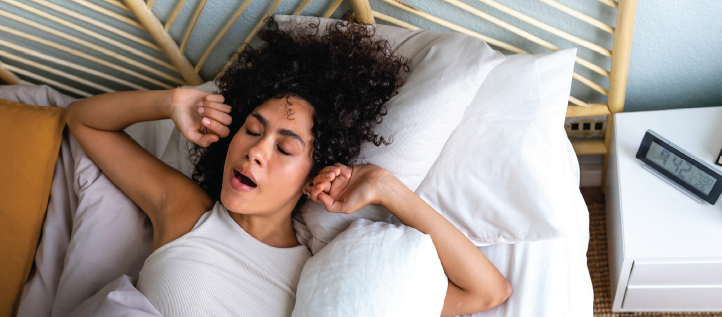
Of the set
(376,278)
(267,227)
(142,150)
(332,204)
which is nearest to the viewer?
(376,278)

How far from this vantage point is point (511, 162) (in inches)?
43.8

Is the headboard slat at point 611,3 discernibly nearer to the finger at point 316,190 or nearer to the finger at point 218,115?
the finger at point 316,190

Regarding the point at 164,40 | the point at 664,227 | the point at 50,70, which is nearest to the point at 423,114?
the point at 664,227

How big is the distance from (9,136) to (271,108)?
795 millimetres

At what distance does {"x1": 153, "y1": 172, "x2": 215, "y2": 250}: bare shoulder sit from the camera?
115 centimetres

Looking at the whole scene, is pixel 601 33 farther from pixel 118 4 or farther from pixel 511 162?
pixel 118 4

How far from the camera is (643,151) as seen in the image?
1.30m

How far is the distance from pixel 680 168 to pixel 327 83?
3.02 feet

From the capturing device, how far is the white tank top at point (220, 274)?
3.34 ft

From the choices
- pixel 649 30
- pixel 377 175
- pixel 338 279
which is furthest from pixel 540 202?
pixel 649 30

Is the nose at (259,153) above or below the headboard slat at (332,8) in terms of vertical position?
below

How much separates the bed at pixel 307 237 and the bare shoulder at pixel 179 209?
0.49 ft

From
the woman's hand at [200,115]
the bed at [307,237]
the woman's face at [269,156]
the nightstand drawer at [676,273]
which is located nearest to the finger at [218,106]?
the woman's hand at [200,115]

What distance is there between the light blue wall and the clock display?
0.25 meters
